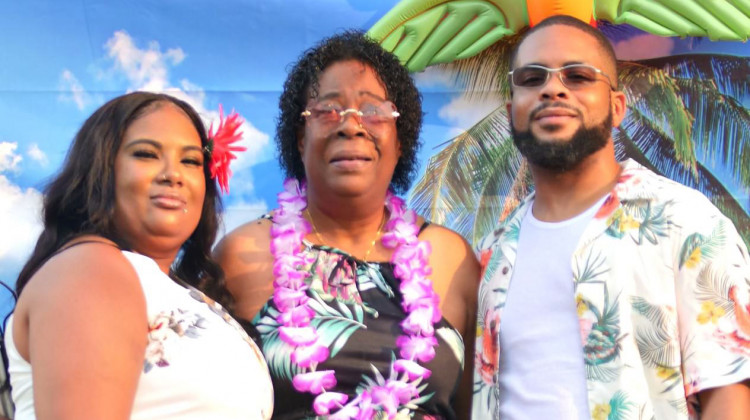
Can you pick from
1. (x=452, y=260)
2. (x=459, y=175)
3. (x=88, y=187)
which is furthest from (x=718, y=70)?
(x=88, y=187)

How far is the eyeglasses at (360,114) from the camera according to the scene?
7.98 feet

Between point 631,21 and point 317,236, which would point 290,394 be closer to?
point 317,236

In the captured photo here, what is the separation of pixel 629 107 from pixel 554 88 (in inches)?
59.8

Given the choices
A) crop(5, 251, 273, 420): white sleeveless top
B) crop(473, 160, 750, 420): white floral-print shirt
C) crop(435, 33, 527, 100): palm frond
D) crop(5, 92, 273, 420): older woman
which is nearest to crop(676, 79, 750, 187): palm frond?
Answer: crop(435, 33, 527, 100): palm frond

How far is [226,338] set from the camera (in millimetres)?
1826

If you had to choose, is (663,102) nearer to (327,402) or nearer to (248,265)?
(248,265)

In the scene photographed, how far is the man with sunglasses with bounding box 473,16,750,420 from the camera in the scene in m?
1.87

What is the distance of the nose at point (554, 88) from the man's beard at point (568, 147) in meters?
0.04

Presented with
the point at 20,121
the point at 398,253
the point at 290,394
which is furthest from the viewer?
the point at 20,121

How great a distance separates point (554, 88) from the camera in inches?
86.9

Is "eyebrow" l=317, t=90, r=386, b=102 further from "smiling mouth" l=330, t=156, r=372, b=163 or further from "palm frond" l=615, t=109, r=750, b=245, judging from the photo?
"palm frond" l=615, t=109, r=750, b=245

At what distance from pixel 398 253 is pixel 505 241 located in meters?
0.37

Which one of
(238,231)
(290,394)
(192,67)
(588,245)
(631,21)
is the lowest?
(290,394)

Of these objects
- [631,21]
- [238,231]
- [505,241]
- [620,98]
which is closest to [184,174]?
[238,231]
